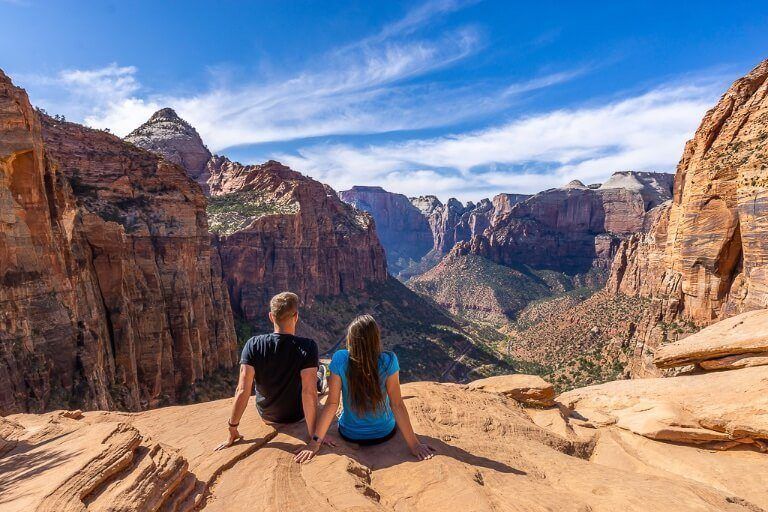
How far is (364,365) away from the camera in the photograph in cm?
514

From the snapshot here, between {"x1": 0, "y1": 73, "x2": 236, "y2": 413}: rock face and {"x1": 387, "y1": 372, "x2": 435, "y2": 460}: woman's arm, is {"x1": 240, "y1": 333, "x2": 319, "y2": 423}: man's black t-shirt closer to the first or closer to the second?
{"x1": 387, "y1": 372, "x2": 435, "y2": 460}: woman's arm

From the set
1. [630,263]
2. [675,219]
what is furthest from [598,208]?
[675,219]

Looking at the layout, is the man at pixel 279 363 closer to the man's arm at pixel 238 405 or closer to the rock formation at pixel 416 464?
the man's arm at pixel 238 405

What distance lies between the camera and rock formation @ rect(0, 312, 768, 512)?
3.93m

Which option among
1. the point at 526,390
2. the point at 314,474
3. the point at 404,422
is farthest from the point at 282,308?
the point at 526,390

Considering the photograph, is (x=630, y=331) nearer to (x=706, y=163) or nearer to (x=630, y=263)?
(x=706, y=163)

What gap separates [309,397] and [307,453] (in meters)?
0.75

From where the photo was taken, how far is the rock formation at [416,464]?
3.93 metres

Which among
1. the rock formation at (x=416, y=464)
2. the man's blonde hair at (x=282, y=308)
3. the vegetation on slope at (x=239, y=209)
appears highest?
the vegetation on slope at (x=239, y=209)

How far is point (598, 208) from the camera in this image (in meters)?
137

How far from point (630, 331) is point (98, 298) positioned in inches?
2055

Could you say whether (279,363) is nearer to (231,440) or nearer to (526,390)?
(231,440)

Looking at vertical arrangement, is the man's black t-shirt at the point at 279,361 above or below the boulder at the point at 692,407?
above

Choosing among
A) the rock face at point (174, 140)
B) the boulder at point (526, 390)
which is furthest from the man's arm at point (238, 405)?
the rock face at point (174, 140)
